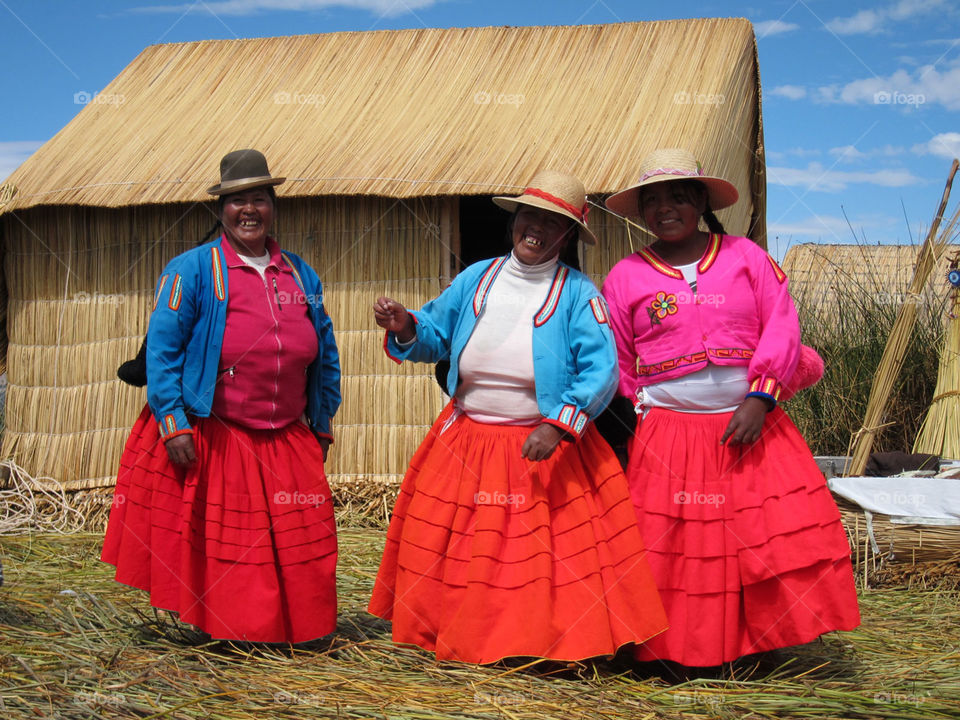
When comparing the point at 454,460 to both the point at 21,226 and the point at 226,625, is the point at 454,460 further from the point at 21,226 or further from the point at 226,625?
the point at 21,226

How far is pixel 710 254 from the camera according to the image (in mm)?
3348

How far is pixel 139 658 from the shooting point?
11.0ft

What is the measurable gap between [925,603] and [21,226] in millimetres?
5908

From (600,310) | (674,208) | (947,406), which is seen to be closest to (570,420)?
(600,310)

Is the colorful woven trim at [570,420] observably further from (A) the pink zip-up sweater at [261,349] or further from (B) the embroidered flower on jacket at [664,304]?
(A) the pink zip-up sweater at [261,349]

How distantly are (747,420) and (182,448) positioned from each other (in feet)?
6.22

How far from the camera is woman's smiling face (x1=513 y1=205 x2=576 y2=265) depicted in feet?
10.9
